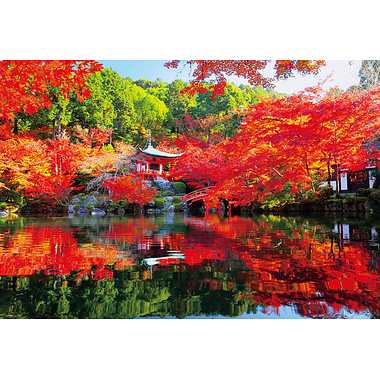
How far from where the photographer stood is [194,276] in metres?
2.76

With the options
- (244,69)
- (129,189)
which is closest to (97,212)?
(129,189)

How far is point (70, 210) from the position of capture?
6836 mm

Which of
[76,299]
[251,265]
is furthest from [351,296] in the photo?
[76,299]

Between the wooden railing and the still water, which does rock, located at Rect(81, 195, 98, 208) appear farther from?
the still water

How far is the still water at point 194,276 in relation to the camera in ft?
7.17

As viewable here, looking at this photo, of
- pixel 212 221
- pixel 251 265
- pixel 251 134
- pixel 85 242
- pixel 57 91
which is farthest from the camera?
pixel 212 221

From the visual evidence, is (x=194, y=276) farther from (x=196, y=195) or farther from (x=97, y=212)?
(x=97, y=212)

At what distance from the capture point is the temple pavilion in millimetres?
5512

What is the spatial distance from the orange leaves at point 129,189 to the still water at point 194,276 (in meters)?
1.35

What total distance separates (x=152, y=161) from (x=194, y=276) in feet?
10.2

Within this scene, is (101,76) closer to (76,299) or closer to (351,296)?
(76,299)

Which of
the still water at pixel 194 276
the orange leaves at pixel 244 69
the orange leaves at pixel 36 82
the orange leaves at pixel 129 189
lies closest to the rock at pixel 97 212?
the orange leaves at pixel 129 189

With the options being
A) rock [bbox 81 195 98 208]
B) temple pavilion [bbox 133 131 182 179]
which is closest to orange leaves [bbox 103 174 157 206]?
temple pavilion [bbox 133 131 182 179]
